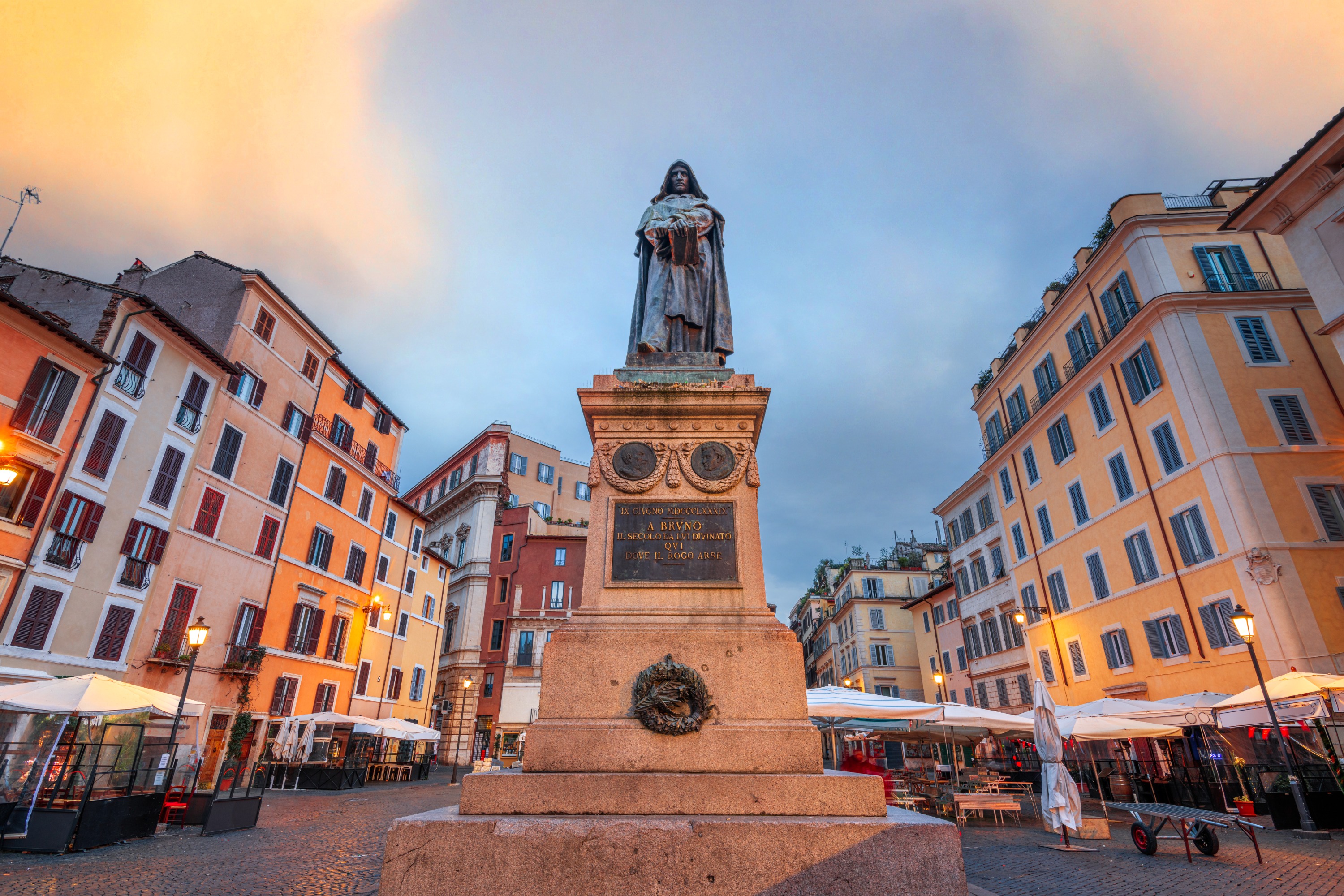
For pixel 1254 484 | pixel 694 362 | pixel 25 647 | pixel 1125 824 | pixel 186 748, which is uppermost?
pixel 1254 484

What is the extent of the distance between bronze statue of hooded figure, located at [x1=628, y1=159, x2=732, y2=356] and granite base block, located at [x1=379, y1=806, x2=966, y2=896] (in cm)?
510

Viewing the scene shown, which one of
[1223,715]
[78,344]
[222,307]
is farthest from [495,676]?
[1223,715]

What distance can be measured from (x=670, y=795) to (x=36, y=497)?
21493 mm

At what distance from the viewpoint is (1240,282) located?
22.1 m

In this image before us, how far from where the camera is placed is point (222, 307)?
26.3m

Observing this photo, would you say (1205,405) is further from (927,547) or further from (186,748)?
(927,547)

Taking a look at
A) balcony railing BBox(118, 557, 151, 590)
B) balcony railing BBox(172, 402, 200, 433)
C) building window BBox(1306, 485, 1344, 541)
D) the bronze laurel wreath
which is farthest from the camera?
Answer: balcony railing BBox(172, 402, 200, 433)

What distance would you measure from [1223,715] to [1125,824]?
3.62 m

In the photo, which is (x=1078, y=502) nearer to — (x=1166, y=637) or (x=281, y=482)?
(x=1166, y=637)

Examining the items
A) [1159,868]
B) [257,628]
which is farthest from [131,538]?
[1159,868]

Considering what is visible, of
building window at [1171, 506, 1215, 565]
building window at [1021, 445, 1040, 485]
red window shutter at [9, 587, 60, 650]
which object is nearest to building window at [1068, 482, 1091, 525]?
building window at [1021, 445, 1040, 485]

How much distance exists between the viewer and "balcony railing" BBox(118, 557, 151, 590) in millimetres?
20062

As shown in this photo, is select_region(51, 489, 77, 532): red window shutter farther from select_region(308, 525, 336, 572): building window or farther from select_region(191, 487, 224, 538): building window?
select_region(308, 525, 336, 572): building window

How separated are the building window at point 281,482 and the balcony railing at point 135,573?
5.88m
